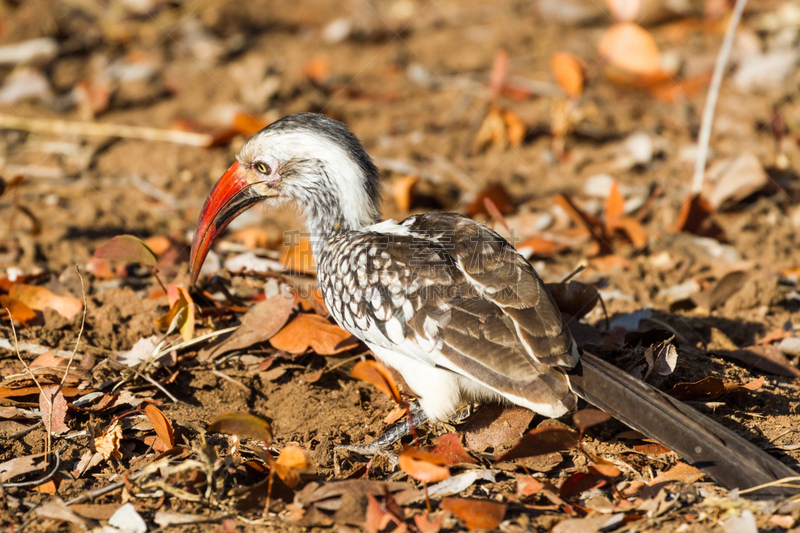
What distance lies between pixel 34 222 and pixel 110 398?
1.94 m

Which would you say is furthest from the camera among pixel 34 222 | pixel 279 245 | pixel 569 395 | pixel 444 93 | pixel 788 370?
pixel 444 93

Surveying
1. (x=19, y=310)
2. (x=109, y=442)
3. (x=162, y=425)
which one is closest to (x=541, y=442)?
(x=162, y=425)

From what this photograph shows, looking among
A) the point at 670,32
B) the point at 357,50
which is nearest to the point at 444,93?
the point at 357,50

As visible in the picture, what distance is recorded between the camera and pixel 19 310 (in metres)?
3.71

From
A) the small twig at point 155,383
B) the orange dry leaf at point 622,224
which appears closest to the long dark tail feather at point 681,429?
the small twig at point 155,383

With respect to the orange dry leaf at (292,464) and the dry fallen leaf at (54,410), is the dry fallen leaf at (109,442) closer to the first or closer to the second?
the dry fallen leaf at (54,410)

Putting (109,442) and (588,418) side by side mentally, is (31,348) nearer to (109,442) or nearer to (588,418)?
(109,442)

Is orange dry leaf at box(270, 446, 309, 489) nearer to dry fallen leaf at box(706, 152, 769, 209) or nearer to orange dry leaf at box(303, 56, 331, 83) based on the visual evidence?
dry fallen leaf at box(706, 152, 769, 209)

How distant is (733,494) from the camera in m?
2.52

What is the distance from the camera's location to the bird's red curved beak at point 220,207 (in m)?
3.76

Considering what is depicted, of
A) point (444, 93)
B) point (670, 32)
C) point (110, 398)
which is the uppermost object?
point (670, 32)

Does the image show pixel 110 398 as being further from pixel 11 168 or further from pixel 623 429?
pixel 11 168

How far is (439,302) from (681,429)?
111 cm

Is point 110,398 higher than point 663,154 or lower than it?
lower
